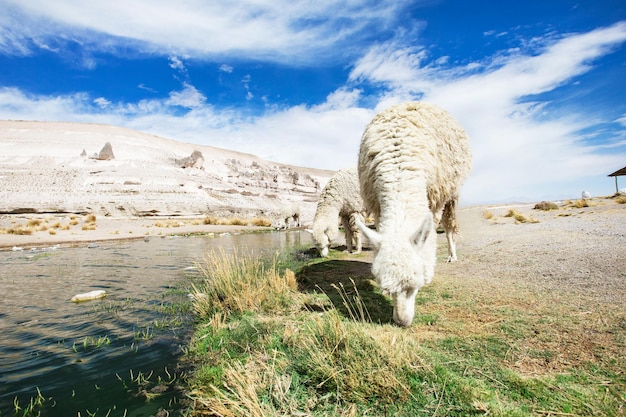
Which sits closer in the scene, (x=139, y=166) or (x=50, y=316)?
(x=50, y=316)

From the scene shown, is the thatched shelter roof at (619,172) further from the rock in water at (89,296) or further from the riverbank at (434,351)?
the rock in water at (89,296)

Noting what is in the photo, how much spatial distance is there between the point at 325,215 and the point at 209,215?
26.5 meters

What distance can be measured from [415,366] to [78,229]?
85.9 ft

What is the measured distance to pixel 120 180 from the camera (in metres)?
34.7

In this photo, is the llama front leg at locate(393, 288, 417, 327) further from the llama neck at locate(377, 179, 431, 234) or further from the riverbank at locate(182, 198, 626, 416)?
the llama neck at locate(377, 179, 431, 234)

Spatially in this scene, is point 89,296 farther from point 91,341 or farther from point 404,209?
point 404,209

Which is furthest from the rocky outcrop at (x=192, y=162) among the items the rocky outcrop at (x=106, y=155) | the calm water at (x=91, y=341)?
the calm water at (x=91, y=341)

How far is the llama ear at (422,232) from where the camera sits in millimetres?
3523

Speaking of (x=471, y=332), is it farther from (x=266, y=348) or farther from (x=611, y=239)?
(x=611, y=239)

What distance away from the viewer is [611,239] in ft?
23.9

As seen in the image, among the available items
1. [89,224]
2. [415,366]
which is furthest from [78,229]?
[415,366]

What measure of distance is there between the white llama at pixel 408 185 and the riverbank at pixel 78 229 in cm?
1795

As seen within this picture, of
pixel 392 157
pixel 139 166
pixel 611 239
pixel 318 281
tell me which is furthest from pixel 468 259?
pixel 139 166

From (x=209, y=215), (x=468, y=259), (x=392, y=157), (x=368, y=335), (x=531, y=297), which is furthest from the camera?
(x=209, y=215)
